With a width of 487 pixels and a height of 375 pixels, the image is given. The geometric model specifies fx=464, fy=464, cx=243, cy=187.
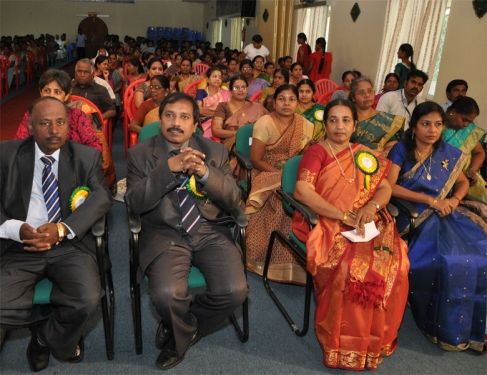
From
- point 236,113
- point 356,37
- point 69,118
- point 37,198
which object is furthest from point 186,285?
point 356,37

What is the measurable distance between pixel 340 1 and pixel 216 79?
14.8ft

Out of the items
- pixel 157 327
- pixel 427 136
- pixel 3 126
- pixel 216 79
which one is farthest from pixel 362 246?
pixel 3 126

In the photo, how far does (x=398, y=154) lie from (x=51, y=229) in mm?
1680

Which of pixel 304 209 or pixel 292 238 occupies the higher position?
pixel 304 209

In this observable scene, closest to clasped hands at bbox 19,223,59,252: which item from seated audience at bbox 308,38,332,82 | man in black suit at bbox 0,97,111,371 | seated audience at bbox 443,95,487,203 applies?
man in black suit at bbox 0,97,111,371

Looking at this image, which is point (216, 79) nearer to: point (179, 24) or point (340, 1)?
point (340, 1)

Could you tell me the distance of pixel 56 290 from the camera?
176 cm

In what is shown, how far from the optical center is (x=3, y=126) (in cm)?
624

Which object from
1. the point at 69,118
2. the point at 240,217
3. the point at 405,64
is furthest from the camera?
the point at 405,64

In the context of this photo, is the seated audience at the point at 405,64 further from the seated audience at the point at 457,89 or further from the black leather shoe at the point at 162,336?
the black leather shoe at the point at 162,336

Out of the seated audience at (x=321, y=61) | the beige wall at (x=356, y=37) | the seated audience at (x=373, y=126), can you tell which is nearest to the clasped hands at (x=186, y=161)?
the seated audience at (x=373, y=126)

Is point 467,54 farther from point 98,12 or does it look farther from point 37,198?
point 98,12

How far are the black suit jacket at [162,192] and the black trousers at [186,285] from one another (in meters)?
0.07

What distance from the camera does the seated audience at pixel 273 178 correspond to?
266cm
